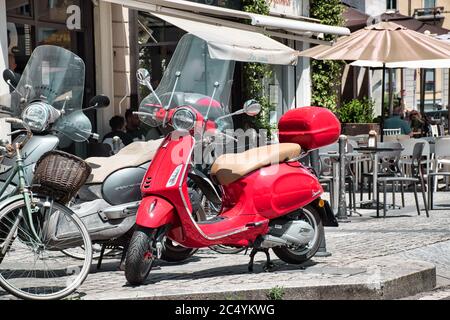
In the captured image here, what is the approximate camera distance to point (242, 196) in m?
7.24

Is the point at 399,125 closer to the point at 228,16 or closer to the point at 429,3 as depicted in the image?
the point at 228,16

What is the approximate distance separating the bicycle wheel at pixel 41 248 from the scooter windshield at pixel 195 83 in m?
1.26

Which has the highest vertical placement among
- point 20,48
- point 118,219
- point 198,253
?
point 20,48

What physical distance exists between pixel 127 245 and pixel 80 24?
6.85 metres

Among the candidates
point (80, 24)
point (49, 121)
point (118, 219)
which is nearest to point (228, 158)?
point (118, 219)

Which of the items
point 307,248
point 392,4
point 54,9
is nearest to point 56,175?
point 307,248

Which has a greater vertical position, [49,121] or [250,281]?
[49,121]

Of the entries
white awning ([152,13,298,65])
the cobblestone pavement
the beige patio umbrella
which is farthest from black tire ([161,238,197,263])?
the beige patio umbrella

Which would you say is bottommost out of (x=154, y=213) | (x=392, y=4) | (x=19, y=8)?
(x=154, y=213)

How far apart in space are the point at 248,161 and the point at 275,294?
123cm

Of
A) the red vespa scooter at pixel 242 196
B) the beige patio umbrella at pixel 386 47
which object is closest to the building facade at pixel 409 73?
the beige patio umbrella at pixel 386 47

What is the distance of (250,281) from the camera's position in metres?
6.90
